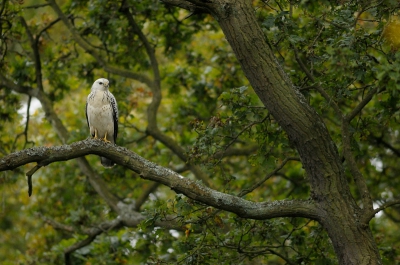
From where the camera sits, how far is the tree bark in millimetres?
5785

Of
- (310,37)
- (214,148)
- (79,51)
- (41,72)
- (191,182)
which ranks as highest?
(79,51)

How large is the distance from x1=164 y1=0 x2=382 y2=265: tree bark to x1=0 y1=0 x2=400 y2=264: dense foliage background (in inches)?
14.2

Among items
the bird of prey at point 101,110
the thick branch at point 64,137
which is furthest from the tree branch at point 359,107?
the thick branch at point 64,137

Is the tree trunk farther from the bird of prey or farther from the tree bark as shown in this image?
the bird of prey

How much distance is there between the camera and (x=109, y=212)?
34.7 feet

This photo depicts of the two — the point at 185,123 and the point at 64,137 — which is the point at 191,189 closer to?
the point at 64,137

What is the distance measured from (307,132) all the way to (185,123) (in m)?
6.13

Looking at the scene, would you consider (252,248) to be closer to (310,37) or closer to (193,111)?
(310,37)

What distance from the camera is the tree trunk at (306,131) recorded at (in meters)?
5.79

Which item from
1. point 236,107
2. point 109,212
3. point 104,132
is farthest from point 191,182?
point 109,212

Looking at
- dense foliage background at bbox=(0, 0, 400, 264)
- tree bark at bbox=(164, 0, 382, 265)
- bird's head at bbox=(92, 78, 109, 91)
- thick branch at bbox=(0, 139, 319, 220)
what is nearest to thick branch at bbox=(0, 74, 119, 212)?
dense foliage background at bbox=(0, 0, 400, 264)

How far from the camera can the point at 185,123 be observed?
11805 mm

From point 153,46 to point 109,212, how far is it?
273cm

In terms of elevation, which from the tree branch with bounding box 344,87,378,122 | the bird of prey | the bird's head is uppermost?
the bird's head
